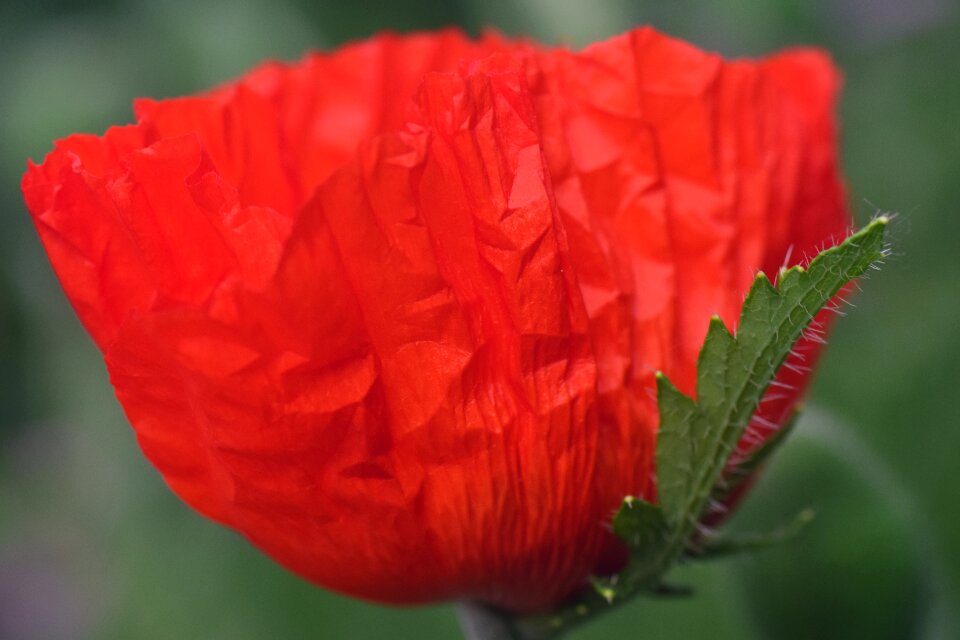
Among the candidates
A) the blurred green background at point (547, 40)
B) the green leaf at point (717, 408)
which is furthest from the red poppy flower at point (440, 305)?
the blurred green background at point (547, 40)

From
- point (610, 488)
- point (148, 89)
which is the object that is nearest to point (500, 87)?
point (610, 488)

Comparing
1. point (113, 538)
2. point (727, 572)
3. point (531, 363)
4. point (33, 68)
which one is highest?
point (531, 363)

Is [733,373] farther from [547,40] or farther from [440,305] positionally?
[547,40]

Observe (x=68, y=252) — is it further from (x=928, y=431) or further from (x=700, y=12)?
(x=700, y=12)

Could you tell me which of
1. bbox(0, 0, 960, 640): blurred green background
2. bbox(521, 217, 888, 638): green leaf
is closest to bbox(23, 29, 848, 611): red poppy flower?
bbox(521, 217, 888, 638): green leaf

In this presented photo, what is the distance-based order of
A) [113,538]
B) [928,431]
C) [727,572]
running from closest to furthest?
→ 1. [727,572]
2. [928,431]
3. [113,538]

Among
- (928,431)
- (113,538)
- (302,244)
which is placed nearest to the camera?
(302,244)
